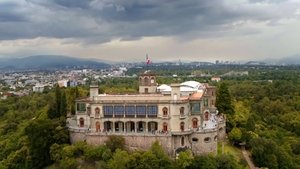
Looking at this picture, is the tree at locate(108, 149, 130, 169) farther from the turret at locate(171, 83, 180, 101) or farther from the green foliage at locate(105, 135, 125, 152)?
the turret at locate(171, 83, 180, 101)

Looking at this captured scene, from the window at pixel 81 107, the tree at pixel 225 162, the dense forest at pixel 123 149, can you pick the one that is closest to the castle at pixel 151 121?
the window at pixel 81 107

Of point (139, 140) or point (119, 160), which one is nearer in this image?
point (119, 160)

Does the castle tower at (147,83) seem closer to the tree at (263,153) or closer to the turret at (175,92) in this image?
the turret at (175,92)

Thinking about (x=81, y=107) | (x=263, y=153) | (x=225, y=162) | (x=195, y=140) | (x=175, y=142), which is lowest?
(x=263, y=153)

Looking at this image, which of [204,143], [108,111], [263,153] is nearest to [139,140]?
[108,111]

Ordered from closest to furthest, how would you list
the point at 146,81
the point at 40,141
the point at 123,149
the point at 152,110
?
1. the point at 123,149
2. the point at 152,110
3. the point at 40,141
4. the point at 146,81

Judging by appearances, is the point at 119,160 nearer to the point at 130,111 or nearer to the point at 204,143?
the point at 130,111

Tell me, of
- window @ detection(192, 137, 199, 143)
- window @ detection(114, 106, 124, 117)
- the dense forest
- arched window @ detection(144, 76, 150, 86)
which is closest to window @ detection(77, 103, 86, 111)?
the dense forest

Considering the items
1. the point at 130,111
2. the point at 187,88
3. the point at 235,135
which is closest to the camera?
the point at 130,111
